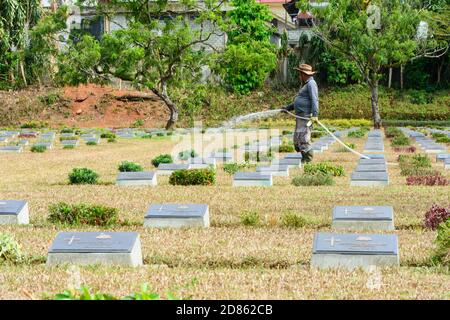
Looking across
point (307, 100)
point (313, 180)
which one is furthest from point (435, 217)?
point (307, 100)

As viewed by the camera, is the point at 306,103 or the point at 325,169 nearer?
the point at 325,169

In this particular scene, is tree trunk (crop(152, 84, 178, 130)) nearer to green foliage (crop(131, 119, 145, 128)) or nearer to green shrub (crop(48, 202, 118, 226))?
green foliage (crop(131, 119, 145, 128))

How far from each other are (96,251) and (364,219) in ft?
10.3

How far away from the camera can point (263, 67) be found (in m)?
34.8

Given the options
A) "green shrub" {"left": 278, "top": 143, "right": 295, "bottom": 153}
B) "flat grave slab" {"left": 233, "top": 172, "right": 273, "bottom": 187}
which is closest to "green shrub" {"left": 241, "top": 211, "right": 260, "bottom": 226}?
"flat grave slab" {"left": 233, "top": 172, "right": 273, "bottom": 187}

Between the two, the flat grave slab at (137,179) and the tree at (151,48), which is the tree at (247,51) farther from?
the flat grave slab at (137,179)

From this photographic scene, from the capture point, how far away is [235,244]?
8469 mm

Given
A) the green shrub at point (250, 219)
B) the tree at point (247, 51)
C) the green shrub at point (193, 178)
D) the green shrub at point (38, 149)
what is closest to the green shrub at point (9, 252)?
the green shrub at point (250, 219)

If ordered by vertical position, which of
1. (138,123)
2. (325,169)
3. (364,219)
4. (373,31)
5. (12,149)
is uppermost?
(373,31)

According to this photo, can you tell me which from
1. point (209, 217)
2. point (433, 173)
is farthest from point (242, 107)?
point (209, 217)

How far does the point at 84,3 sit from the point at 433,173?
2293cm

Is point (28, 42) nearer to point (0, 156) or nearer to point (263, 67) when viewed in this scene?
point (263, 67)

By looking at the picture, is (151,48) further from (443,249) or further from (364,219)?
(443,249)

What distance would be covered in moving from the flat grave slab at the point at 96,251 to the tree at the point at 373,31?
1111 inches
